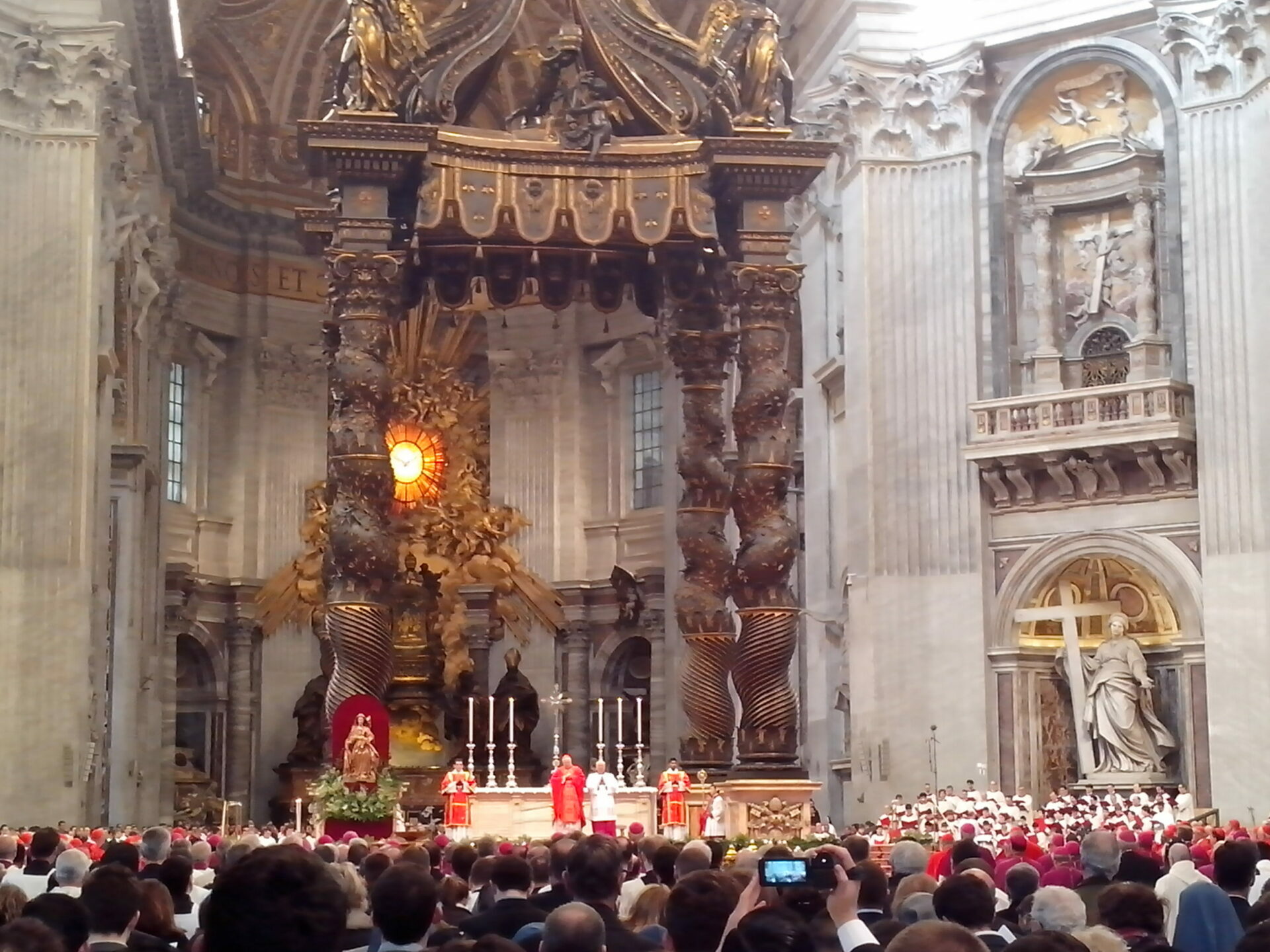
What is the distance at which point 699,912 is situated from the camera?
4.71 m

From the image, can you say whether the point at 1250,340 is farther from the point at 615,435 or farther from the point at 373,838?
the point at 615,435

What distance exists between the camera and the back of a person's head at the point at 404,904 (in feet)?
15.5

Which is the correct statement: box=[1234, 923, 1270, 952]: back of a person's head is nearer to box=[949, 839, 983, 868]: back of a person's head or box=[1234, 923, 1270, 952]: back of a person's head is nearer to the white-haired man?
box=[949, 839, 983, 868]: back of a person's head

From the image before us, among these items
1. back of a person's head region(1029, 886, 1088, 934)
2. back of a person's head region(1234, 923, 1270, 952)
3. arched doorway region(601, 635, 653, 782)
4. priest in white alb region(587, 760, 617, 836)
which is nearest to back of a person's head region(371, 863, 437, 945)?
back of a person's head region(1029, 886, 1088, 934)

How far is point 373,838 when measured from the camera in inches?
560

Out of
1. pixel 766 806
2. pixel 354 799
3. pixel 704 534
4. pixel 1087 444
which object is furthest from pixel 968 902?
pixel 1087 444

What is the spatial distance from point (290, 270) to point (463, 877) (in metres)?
24.2

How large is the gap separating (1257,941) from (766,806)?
427 inches

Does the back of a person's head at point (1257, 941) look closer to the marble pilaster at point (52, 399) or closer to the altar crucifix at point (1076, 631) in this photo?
the altar crucifix at point (1076, 631)

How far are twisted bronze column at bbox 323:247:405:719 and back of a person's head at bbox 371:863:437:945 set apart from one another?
9.75 meters

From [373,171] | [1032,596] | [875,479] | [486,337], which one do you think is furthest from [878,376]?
[486,337]

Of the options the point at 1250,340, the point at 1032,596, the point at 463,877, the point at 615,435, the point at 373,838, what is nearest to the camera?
the point at 463,877

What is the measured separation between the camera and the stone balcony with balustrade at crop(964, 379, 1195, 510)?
20.3 metres

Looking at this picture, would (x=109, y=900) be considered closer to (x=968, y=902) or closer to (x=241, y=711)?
(x=968, y=902)
